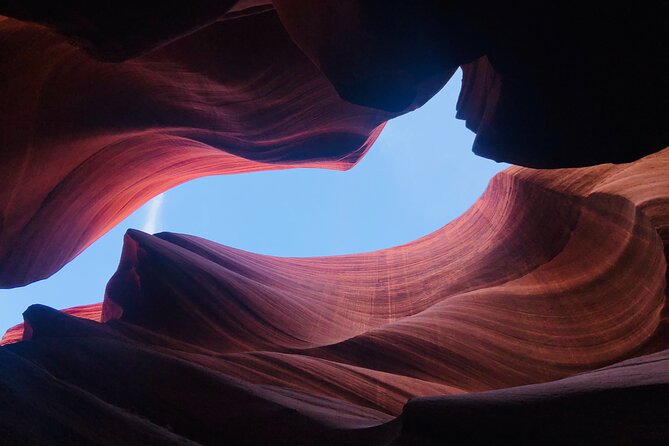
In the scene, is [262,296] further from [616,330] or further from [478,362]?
[616,330]

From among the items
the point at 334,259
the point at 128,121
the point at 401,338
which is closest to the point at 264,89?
the point at 128,121

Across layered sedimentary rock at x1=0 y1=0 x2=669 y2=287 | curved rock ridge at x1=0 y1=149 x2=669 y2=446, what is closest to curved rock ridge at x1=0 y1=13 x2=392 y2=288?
layered sedimentary rock at x1=0 y1=0 x2=669 y2=287

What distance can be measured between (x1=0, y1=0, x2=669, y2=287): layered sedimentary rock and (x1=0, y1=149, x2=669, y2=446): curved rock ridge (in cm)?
115

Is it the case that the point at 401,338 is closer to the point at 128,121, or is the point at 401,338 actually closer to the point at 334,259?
the point at 128,121

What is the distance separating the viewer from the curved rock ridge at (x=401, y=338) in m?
2.15

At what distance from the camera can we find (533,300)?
634 cm

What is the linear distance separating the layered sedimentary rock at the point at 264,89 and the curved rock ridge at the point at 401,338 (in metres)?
1.15

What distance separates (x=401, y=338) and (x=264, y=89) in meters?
3.32

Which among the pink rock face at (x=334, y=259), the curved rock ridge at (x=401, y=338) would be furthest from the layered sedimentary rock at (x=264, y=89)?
the curved rock ridge at (x=401, y=338)

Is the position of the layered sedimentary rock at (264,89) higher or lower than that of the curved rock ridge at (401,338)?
higher

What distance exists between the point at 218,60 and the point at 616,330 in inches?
200

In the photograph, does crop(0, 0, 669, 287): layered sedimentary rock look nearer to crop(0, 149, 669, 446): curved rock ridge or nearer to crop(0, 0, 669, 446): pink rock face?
crop(0, 0, 669, 446): pink rock face

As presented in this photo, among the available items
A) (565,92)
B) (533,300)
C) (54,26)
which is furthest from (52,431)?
(533,300)

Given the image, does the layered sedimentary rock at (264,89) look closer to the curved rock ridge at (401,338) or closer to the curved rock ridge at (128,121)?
the curved rock ridge at (128,121)
